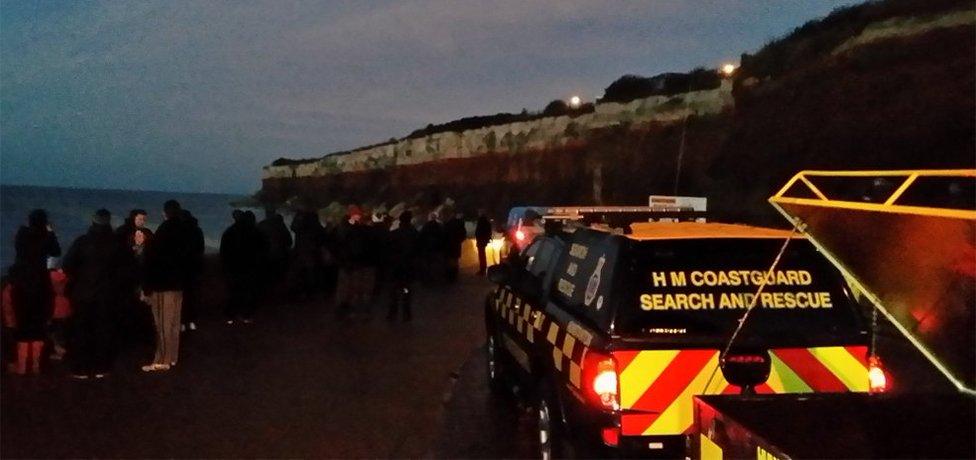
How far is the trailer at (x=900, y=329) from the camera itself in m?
3.31

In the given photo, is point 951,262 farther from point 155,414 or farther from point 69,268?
point 69,268

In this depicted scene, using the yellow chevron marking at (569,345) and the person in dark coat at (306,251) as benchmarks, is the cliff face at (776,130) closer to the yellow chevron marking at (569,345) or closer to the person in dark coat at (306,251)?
the person in dark coat at (306,251)

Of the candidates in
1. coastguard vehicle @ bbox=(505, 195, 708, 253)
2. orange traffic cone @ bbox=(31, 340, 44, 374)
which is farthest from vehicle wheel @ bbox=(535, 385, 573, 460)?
orange traffic cone @ bbox=(31, 340, 44, 374)

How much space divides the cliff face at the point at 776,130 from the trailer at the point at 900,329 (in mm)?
12129

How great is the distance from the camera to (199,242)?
1091cm

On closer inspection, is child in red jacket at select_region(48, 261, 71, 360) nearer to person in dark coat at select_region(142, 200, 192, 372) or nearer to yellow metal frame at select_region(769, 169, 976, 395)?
person in dark coat at select_region(142, 200, 192, 372)

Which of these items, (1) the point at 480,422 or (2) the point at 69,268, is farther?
(2) the point at 69,268

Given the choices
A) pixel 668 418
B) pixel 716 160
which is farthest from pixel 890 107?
pixel 668 418

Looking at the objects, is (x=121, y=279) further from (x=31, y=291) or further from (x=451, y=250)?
(x=451, y=250)

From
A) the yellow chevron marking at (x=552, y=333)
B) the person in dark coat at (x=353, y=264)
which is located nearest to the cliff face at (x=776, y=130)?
the person in dark coat at (x=353, y=264)

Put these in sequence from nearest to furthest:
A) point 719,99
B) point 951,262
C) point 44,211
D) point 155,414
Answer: point 951,262, point 155,414, point 44,211, point 719,99

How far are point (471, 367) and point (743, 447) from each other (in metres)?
7.45

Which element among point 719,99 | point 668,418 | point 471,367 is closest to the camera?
point 668,418

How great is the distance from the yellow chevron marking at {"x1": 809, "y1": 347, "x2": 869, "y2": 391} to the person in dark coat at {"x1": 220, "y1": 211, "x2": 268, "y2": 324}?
8920mm
